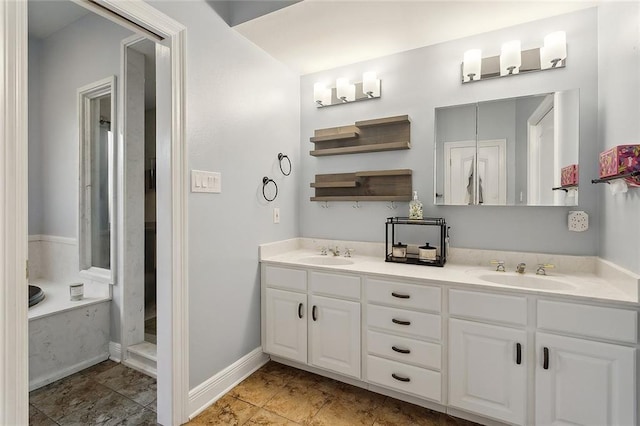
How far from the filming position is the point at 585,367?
139 centimetres

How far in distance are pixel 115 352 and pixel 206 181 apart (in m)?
1.70

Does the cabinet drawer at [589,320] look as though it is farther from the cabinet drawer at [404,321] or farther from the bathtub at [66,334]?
the bathtub at [66,334]

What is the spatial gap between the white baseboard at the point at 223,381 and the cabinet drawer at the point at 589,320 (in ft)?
5.92

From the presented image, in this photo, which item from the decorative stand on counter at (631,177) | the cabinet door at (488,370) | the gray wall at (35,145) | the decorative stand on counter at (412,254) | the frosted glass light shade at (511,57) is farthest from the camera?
the gray wall at (35,145)

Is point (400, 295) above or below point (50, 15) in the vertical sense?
below

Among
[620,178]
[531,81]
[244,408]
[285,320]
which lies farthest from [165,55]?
[620,178]

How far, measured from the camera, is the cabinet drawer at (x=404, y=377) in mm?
1711

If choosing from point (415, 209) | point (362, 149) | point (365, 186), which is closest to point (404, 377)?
point (415, 209)

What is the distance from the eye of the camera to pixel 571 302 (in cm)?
142

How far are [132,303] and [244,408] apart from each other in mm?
1261

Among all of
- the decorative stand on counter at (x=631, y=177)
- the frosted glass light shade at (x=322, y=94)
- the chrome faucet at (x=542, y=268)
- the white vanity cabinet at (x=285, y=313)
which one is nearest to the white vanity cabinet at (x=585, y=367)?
the chrome faucet at (x=542, y=268)

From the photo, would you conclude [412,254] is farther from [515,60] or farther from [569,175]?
[515,60]

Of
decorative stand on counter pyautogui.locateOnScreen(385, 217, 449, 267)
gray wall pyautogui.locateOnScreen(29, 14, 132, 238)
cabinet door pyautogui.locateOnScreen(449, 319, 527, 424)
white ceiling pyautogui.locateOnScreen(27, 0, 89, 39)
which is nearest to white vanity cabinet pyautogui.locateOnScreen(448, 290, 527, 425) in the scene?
cabinet door pyautogui.locateOnScreen(449, 319, 527, 424)

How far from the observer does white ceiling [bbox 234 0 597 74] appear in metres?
1.79
